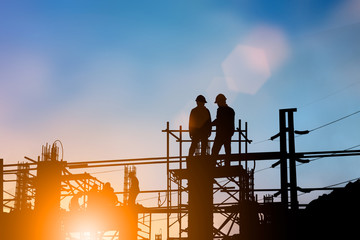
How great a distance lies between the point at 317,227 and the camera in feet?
35.1

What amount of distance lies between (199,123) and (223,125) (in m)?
0.62

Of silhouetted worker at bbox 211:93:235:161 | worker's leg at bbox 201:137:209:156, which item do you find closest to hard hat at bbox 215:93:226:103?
silhouetted worker at bbox 211:93:235:161

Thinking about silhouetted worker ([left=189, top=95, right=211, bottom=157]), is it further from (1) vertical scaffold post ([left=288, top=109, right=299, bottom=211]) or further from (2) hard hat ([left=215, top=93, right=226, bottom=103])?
(1) vertical scaffold post ([left=288, top=109, right=299, bottom=211])

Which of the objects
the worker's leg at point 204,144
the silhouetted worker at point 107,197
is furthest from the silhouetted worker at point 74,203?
the worker's leg at point 204,144

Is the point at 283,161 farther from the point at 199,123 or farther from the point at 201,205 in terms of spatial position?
the point at 199,123

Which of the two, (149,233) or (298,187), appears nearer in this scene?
(298,187)

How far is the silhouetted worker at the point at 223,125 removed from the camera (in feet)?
44.2

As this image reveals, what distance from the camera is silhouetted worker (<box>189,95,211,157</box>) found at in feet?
44.7

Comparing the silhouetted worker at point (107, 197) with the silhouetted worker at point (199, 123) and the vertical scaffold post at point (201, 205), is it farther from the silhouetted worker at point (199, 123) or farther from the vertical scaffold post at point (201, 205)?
the vertical scaffold post at point (201, 205)

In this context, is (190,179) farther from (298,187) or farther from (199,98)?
(199,98)

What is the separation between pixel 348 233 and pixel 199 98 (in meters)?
5.56

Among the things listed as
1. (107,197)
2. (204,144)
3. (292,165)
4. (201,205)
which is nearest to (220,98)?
(204,144)

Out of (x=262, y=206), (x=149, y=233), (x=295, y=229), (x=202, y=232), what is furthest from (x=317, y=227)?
(x=149, y=233)

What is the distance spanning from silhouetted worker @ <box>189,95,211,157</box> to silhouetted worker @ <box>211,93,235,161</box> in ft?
0.83
